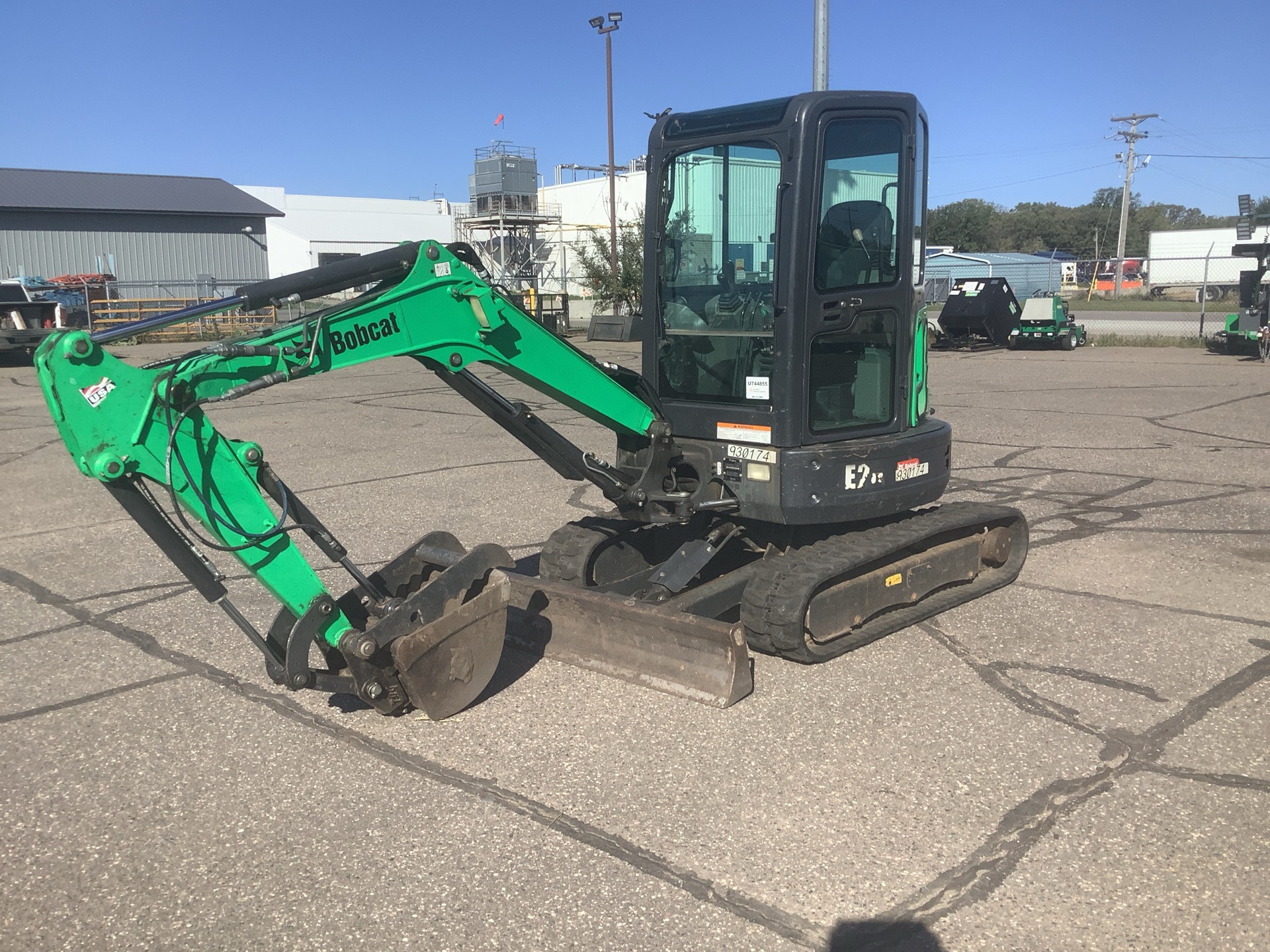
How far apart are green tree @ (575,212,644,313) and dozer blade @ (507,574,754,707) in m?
24.9

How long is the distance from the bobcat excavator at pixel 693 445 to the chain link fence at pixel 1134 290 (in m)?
17.3

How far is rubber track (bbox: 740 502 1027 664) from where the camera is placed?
5492 millimetres

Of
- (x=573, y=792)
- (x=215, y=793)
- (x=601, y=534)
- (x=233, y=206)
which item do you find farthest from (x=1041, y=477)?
(x=233, y=206)

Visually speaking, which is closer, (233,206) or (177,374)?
(177,374)

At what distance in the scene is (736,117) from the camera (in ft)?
19.4

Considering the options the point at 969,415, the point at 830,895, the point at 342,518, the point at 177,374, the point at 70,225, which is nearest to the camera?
the point at 830,895

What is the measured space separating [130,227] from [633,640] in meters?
47.1

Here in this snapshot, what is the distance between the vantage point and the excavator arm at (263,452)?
402cm

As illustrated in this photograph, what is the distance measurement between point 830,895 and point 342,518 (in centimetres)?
639

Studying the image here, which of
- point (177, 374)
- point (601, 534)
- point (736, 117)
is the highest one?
point (736, 117)

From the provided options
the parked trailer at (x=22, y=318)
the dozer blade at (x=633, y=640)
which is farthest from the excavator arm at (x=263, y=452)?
the parked trailer at (x=22, y=318)

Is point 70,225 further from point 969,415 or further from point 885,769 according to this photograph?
point 885,769

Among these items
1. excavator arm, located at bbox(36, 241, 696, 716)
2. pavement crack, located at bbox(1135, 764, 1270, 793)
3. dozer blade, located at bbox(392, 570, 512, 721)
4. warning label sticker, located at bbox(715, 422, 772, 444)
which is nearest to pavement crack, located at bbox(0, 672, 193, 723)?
excavator arm, located at bbox(36, 241, 696, 716)

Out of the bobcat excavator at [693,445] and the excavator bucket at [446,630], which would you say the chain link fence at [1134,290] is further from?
the excavator bucket at [446,630]
